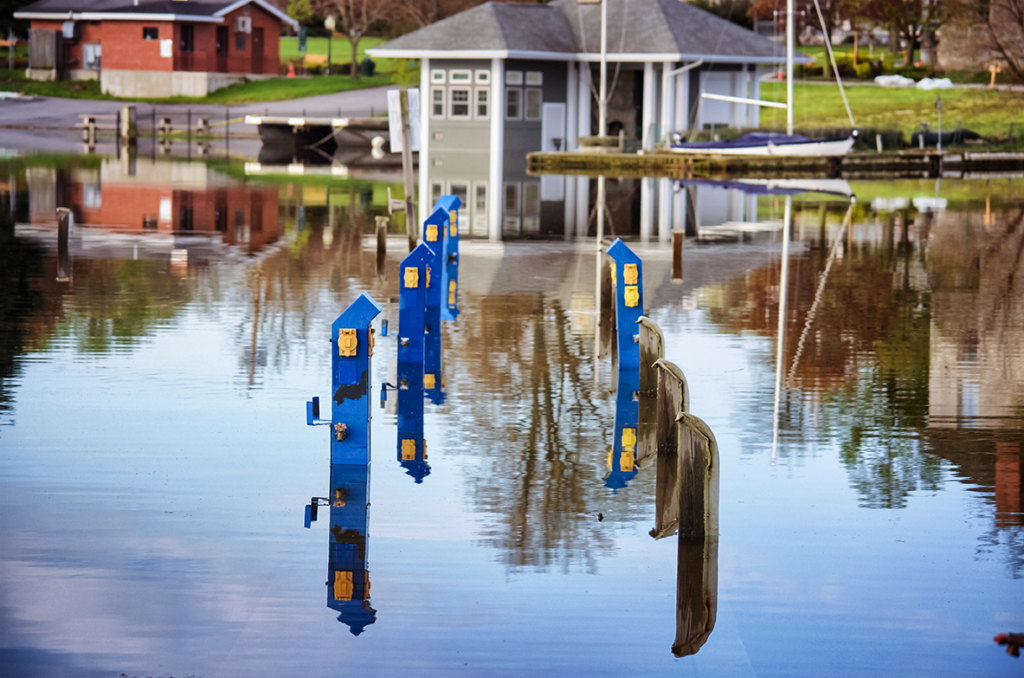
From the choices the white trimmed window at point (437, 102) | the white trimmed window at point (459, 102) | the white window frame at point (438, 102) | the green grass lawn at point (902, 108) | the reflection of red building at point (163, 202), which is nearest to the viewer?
the reflection of red building at point (163, 202)

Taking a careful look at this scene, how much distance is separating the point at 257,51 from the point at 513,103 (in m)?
36.4

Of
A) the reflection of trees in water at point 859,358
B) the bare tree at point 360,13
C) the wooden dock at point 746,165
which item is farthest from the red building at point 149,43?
the reflection of trees in water at point 859,358

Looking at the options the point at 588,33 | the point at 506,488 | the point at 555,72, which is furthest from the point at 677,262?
the point at 588,33

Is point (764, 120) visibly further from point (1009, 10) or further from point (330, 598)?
point (330, 598)

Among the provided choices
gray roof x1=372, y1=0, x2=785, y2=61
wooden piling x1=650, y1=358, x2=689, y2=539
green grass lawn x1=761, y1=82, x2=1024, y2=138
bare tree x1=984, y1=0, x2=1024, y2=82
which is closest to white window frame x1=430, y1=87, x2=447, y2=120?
gray roof x1=372, y1=0, x2=785, y2=61

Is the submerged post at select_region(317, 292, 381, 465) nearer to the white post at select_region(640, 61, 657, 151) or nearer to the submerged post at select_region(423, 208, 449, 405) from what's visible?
the submerged post at select_region(423, 208, 449, 405)

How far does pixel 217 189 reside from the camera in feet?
131

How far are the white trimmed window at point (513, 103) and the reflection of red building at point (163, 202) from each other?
11.2m

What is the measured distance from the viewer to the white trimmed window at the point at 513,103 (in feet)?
170

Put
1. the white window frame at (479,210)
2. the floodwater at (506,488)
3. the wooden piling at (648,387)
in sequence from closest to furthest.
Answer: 1. the floodwater at (506,488)
2. the wooden piling at (648,387)
3. the white window frame at (479,210)

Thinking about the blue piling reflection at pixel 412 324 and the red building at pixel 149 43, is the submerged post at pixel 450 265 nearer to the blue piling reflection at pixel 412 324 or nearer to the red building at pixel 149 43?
the blue piling reflection at pixel 412 324

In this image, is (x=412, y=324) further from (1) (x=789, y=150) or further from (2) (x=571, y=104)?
(2) (x=571, y=104)

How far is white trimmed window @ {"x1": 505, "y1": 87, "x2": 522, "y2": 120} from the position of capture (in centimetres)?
5188

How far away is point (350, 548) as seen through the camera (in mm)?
9352
